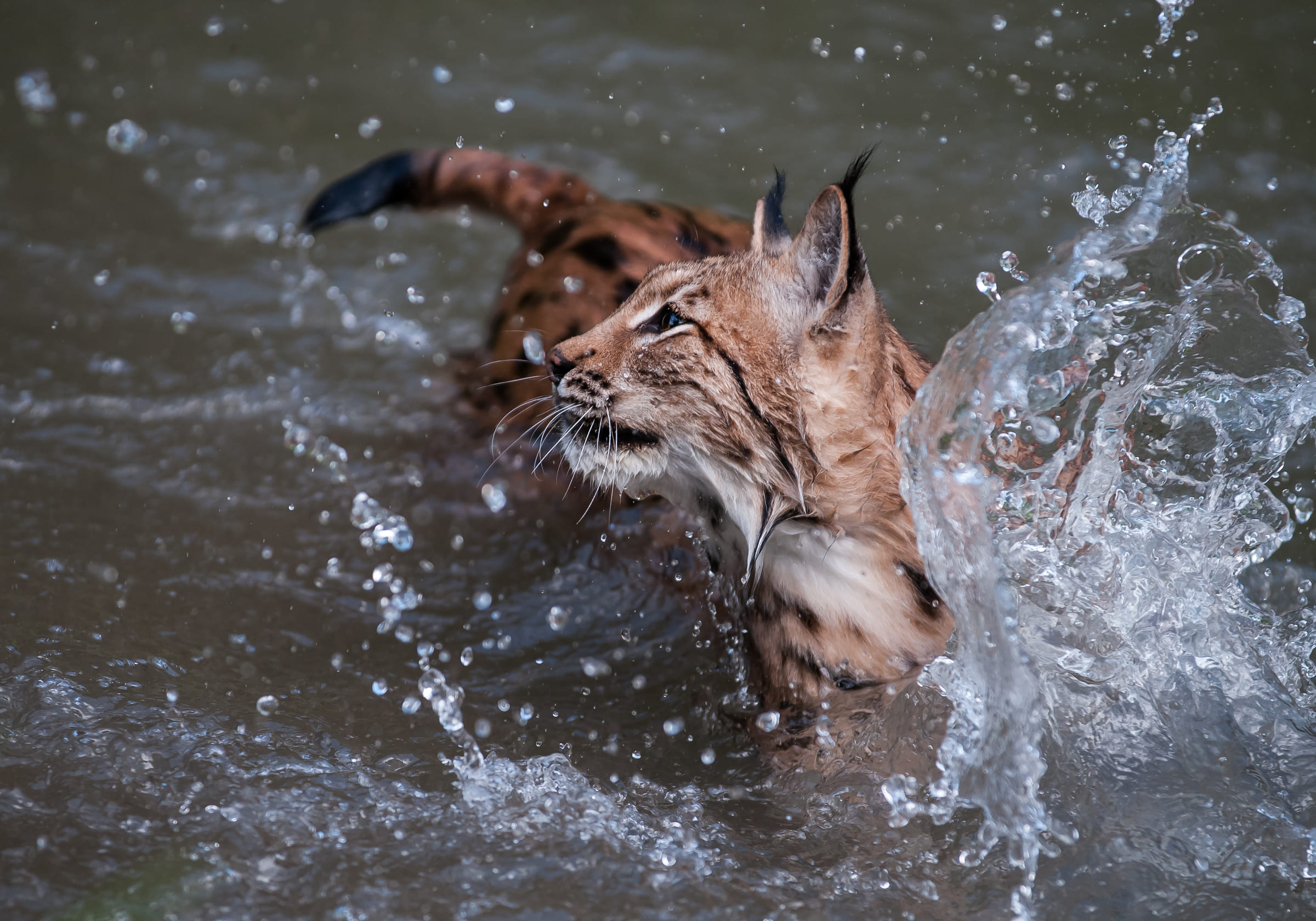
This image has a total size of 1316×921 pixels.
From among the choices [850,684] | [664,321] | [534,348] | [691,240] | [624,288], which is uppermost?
[664,321]

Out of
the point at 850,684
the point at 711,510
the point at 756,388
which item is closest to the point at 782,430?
the point at 756,388

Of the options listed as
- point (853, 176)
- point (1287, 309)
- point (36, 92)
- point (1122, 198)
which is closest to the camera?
point (853, 176)

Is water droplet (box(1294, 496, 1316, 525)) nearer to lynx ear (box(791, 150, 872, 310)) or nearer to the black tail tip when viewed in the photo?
lynx ear (box(791, 150, 872, 310))

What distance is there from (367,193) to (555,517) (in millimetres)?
1405

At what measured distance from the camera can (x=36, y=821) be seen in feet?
9.06

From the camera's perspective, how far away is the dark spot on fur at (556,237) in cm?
445

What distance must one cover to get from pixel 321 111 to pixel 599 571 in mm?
3974

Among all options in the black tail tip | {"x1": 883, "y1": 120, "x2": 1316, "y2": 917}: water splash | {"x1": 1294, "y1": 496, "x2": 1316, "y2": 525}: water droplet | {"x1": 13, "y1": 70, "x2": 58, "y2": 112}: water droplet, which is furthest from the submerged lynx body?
{"x1": 13, "y1": 70, "x2": 58, "y2": 112}: water droplet

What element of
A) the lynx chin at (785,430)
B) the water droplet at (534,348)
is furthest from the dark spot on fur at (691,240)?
the lynx chin at (785,430)

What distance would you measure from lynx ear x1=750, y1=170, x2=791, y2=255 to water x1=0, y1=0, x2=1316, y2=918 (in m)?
0.59

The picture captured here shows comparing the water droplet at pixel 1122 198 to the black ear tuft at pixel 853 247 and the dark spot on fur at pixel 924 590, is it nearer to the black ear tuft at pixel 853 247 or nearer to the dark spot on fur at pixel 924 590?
the black ear tuft at pixel 853 247

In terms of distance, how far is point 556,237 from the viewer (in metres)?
4.50

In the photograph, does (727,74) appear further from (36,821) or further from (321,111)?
(36,821)

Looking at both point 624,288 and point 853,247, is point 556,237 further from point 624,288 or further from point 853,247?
point 853,247
